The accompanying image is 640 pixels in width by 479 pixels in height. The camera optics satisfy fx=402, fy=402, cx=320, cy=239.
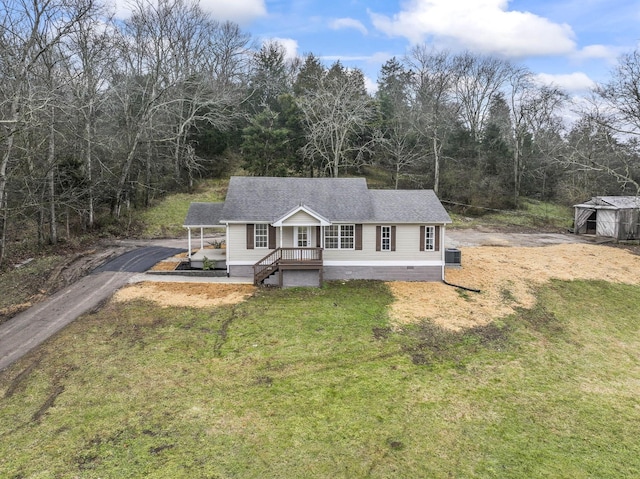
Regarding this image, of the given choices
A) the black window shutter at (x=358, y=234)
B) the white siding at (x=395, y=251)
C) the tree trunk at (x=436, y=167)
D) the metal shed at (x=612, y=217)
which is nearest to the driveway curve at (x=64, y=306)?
the white siding at (x=395, y=251)

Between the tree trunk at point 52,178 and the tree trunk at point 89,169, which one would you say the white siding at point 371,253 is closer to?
the tree trunk at point 52,178

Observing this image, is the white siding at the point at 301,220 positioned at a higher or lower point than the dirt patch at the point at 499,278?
higher

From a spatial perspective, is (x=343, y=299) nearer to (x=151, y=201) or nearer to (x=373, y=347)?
(x=373, y=347)

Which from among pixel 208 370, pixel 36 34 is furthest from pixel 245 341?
pixel 36 34

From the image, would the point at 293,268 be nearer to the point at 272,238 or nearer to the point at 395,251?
the point at 272,238

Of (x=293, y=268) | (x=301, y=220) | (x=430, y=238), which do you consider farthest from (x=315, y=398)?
(x=430, y=238)
